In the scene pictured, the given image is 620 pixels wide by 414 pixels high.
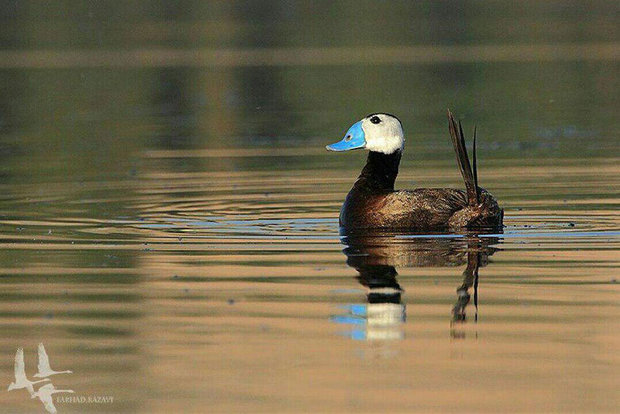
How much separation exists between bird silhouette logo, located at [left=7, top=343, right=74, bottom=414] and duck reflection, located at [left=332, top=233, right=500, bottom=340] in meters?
→ 1.63

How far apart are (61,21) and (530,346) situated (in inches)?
2158

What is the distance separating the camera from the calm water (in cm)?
767

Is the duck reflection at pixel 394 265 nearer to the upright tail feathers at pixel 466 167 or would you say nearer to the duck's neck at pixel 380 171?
the upright tail feathers at pixel 466 167

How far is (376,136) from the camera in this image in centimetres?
1349

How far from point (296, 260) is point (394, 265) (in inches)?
29.2

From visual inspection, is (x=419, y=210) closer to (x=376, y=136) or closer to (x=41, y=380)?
(x=376, y=136)

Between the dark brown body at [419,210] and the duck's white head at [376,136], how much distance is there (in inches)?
16.5

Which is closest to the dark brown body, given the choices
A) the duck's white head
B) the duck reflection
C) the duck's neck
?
the duck's neck

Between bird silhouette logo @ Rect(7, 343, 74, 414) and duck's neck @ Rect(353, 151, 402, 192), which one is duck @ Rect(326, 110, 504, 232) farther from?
bird silhouette logo @ Rect(7, 343, 74, 414)

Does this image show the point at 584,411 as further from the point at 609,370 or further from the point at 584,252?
the point at 584,252

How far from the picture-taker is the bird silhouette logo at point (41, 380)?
7439mm

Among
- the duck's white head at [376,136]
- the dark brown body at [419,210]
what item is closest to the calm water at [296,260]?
the dark brown body at [419,210]

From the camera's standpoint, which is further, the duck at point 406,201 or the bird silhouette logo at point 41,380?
the duck at point 406,201

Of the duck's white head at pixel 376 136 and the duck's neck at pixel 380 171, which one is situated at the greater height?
the duck's white head at pixel 376 136
